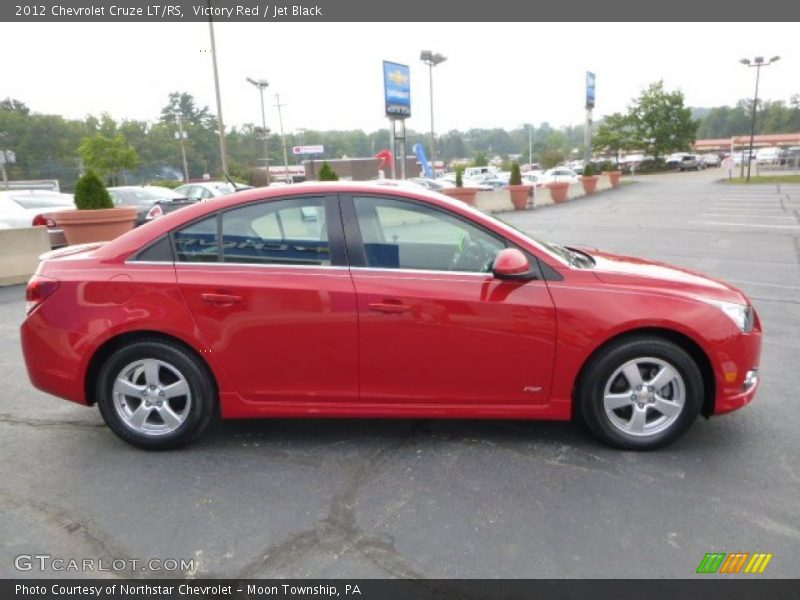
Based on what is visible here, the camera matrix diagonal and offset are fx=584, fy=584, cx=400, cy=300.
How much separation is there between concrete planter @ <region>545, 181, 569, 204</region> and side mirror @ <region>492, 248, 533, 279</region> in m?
24.3

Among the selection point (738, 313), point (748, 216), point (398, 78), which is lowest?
point (748, 216)

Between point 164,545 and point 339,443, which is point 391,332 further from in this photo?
point 164,545

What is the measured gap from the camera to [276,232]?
346cm

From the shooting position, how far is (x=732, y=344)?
328 cm

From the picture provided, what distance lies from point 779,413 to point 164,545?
3.83 meters

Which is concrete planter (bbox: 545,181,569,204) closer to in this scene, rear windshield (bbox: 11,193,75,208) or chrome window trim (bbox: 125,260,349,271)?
rear windshield (bbox: 11,193,75,208)

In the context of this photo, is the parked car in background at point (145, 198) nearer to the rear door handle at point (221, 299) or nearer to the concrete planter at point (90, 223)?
the concrete planter at point (90, 223)

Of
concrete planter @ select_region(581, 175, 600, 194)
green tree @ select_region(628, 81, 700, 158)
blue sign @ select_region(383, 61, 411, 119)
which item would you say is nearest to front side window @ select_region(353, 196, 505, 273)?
blue sign @ select_region(383, 61, 411, 119)

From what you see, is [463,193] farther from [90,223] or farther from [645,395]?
[645,395]

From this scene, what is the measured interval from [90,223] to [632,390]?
30.7 ft

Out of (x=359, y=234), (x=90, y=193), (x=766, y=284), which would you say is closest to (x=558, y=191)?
(x=766, y=284)

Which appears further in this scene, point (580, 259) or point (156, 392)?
point (580, 259)

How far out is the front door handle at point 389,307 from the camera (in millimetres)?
3248

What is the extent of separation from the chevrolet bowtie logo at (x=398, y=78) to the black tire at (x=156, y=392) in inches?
910
